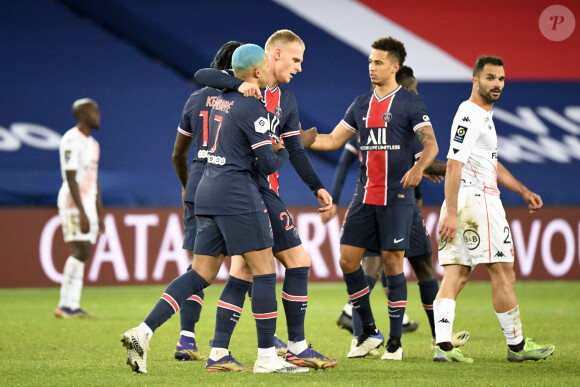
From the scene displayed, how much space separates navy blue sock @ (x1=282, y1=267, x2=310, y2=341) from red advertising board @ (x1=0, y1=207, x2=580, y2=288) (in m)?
7.02

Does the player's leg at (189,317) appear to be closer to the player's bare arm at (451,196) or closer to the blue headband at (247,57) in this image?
the blue headband at (247,57)

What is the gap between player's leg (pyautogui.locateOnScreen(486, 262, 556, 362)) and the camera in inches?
237

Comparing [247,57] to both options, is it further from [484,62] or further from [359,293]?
[359,293]

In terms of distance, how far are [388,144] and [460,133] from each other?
2.06ft

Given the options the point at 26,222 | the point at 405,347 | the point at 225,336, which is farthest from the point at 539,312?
the point at 26,222

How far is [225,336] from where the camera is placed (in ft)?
18.2

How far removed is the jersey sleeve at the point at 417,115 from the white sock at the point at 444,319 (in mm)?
1170

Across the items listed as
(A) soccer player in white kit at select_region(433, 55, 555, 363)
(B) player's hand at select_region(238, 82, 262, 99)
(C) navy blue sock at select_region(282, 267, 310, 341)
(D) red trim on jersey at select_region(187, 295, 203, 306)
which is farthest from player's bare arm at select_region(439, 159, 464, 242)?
(D) red trim on jersey at select_region(187, 295, 203, 306)

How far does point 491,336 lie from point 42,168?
27.5 feet

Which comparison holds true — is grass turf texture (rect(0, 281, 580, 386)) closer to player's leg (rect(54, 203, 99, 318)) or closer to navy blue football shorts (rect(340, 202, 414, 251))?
player's leg (rect(54, 203, 99, 318))

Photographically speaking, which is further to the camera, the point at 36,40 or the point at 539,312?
the point at 36,40

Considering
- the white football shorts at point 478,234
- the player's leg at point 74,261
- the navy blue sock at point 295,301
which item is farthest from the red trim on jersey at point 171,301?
the player's leg at point 74,261

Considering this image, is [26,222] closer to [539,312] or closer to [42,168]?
[42,168]

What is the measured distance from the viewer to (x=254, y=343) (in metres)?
7.30
